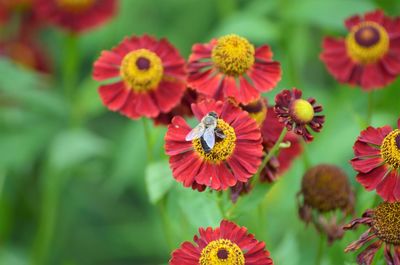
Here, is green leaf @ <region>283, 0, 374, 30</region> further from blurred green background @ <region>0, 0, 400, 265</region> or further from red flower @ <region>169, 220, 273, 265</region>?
red flower @ <region>169, 220, 273, 265</region>

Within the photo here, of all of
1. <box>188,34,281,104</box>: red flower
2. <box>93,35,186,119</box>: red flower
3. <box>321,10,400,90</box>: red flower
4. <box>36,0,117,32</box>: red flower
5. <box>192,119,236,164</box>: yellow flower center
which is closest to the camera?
<box>192,119,236,164</box>: yellow flower center

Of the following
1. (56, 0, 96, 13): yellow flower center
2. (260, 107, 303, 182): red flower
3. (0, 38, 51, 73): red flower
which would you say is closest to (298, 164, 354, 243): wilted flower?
(260, 107, 303, 182): red flower

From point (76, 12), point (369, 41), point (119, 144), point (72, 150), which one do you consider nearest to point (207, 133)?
point (369, 41)

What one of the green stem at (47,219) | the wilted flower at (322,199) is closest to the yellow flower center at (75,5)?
the green stem at (47,219)

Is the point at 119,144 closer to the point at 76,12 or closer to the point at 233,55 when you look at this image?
the point at 76,12

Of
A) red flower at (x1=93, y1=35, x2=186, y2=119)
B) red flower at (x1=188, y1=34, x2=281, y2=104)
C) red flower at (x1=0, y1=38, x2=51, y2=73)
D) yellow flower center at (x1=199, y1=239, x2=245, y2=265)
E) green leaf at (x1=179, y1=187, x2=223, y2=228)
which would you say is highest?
red flower at (x1=0, y1=38, x2=51, y2=73)
